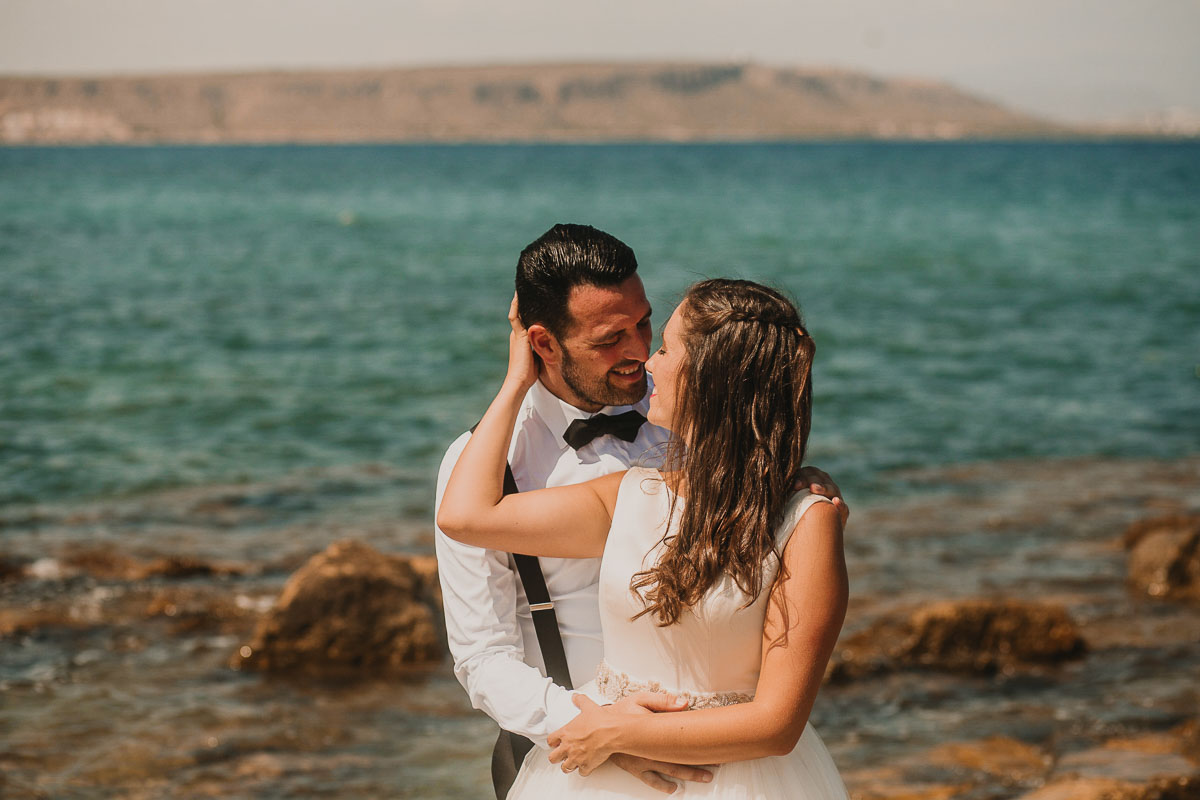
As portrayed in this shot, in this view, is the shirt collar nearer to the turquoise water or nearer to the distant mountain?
the turquoise water

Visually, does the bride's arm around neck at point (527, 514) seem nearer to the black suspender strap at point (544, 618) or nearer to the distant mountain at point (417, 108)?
the black suspender strap at point (544, 618)

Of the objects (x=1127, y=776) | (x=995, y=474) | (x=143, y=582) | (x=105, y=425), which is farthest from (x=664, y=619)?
(x=105, y=425)

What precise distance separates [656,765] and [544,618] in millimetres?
549

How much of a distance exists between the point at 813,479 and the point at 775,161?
10230cm

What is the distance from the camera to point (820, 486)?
2631mm

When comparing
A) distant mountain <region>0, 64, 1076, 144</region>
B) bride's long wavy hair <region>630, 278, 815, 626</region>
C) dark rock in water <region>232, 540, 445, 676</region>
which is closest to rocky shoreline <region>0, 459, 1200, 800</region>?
dark rock in water <region>232, 540, 445, 676</region>

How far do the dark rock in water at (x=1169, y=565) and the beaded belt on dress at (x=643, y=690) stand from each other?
7444 millimetres

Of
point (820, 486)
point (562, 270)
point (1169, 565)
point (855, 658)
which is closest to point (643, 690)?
point (820, 486)

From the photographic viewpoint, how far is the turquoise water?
14.2m

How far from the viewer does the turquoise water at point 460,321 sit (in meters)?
14.2

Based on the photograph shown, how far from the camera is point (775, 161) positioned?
102m

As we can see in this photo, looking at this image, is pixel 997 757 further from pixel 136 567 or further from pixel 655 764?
pixel 136 567

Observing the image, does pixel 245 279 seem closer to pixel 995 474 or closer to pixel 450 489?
pixel 995 474

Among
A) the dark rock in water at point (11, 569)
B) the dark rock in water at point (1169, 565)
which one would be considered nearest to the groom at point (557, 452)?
the dark rock in water at point (1169, 565)
